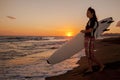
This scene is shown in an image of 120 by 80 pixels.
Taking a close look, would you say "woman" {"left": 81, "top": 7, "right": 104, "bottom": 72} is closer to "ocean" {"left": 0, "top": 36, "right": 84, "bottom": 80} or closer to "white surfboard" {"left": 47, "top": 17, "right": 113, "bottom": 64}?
"white surfboard" {"left": 47, "top": 17, "right": 113, "bottom": 64}

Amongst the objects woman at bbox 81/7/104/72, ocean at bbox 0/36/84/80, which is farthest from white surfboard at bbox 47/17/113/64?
woman at bbox 81/7/104/72

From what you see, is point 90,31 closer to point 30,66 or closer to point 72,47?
point 72,47

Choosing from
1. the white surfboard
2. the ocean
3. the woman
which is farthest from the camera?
the ocean

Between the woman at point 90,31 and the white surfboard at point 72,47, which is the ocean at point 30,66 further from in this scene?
the woman at point 90,31

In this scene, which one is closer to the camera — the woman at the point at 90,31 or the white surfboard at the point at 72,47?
the woman at the point at 90,31

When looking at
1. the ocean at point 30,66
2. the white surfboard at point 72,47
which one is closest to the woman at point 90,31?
the white surfboard at point 72,47

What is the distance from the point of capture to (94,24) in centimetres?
548

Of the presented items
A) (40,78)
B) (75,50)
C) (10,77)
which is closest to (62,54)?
(75,50)

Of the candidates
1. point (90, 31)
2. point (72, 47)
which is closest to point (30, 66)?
point (72, 47)

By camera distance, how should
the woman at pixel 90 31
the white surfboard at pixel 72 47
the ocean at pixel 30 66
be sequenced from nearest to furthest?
the woman at pixel 90 31, the white surfboard at pixel 72 47, the ocean at pixel 30 66

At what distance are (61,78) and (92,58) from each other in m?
1.64

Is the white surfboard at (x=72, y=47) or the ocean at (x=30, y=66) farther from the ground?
the white surfboard at (x=72, y=47)

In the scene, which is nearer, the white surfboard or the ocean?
the white surfboard

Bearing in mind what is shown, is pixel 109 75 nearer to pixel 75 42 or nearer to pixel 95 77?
pixel 95 77
